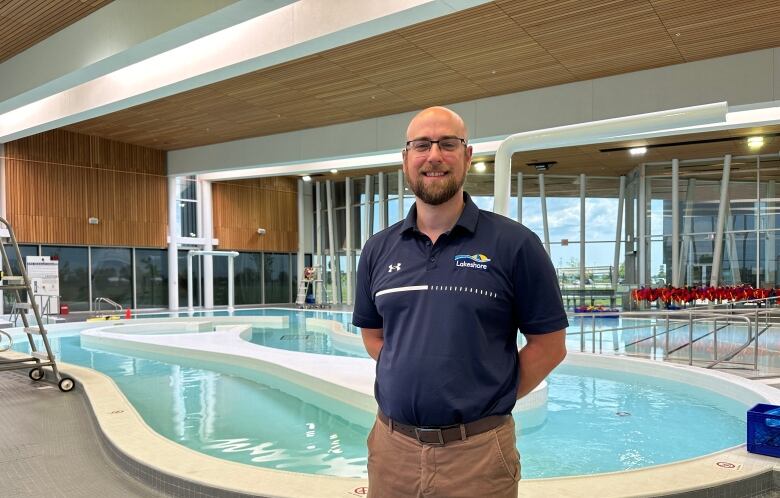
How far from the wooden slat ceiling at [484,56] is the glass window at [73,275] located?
6534 mm

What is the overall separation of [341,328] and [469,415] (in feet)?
38.5

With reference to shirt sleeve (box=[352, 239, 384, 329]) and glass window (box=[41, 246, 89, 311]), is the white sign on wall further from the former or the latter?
shirt sleeve (box=[352, 239, 384, 329])

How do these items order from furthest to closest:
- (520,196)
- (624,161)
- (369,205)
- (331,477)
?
(369,205) → (520,196) → (624,161) → (331,477)

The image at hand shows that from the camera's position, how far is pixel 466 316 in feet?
5.23

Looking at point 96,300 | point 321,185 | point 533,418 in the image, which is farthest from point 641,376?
point 321,185

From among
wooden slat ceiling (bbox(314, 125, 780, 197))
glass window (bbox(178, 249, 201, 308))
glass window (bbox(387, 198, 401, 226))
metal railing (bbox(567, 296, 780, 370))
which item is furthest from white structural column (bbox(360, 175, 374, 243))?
metal railing (bbox(567, 296, 780, 370))

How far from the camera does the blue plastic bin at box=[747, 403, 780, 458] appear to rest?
3635 millimetres

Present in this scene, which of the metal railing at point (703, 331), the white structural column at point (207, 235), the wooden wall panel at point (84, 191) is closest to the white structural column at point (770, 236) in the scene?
the metal railing at point (703, 331)

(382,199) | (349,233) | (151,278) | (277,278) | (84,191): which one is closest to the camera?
(84,191)

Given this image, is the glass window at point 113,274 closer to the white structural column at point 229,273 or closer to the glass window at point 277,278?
the white structural column at point 229,273

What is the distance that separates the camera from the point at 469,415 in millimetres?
1586

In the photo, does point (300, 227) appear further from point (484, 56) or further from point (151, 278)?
point (484, 56)

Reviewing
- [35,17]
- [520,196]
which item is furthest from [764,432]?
[520,196]

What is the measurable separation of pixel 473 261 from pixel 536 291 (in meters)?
0.19
